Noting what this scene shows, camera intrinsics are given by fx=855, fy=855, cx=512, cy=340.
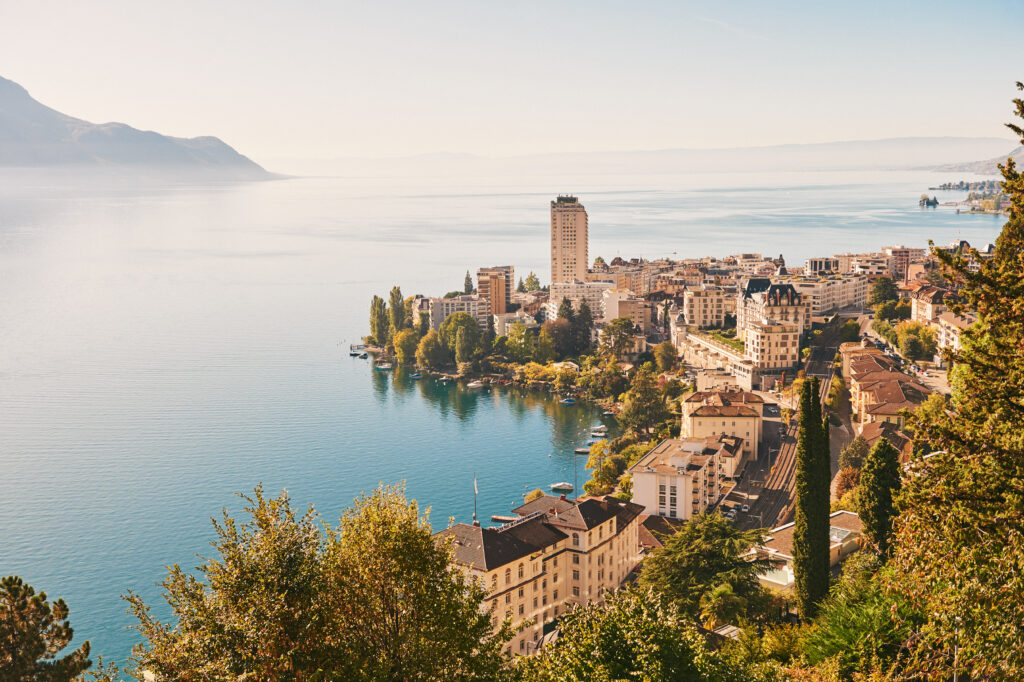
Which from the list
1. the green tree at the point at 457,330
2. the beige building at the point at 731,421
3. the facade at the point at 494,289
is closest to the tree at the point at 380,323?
the green tree at the point at 457,330

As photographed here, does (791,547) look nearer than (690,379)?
Yes

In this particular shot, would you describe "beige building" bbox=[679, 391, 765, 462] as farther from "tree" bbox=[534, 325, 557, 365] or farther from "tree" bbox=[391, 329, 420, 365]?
"tree" bbox=[391, 329, 420, 365]

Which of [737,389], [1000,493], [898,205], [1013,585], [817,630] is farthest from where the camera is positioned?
[898,205]

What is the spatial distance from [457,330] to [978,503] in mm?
37415

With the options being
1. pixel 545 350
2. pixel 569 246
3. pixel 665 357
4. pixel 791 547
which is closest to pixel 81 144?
pixel 569 246

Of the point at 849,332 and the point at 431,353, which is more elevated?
the point at 849,332

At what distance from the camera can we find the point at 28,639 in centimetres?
759

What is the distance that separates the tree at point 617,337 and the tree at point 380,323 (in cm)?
1349

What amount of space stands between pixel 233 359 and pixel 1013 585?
135 feet

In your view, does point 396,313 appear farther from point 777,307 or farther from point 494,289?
point 777,307

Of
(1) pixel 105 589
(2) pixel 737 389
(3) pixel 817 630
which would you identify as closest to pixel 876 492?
(3) pixel 817 630

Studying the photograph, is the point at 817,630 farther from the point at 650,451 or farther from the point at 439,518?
the point at 650,451

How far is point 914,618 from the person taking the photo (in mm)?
6695

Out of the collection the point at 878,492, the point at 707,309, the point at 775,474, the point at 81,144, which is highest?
the point at 81,144
